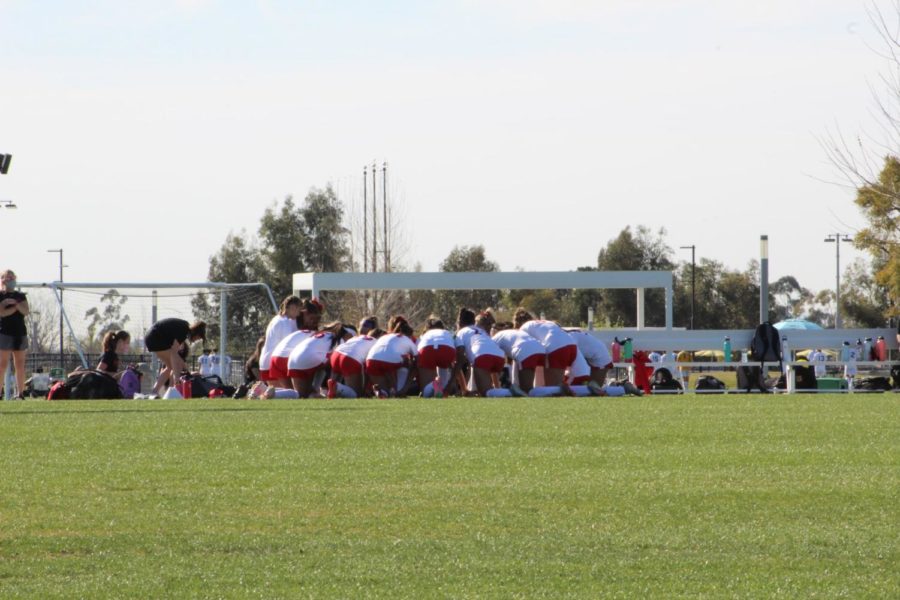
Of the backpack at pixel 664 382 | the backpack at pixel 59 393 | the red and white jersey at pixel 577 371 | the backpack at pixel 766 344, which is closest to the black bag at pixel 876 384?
the backpack at pixel 766 344

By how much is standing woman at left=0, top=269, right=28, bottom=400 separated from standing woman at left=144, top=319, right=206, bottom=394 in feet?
6.17

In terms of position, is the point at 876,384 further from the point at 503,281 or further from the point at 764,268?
the point at 503,281

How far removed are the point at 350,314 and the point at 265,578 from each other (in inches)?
Result: 2525

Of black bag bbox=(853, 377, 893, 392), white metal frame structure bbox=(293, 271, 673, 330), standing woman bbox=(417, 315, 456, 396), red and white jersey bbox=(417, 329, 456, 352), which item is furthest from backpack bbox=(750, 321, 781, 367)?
red and white jersey bbox=(417, 329, 456, 352)

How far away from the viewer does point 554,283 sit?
44125 mm

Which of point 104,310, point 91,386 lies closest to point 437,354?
point 91,386

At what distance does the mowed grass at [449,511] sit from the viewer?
6.31m

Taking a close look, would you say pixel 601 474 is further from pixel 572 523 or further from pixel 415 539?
pixel 415 539

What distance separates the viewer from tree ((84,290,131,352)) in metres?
38.8

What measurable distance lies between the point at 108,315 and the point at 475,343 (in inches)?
698

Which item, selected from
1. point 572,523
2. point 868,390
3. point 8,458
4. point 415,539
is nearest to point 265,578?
point 415,539

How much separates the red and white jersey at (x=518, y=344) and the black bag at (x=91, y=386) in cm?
568

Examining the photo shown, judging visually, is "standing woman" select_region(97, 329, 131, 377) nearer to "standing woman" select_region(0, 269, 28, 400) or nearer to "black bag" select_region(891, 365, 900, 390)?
"standing woman" select_region(0, 269, 28, 400)

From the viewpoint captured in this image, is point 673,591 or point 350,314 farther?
point 350,314
